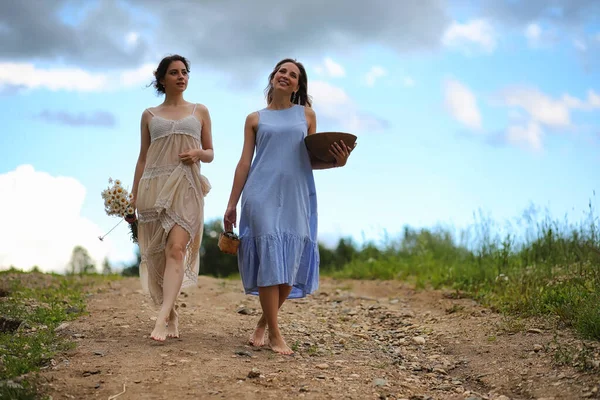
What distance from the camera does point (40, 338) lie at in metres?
6.33

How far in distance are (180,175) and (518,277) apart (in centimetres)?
483

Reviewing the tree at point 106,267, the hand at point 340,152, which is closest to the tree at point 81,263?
the tree at point 106,267

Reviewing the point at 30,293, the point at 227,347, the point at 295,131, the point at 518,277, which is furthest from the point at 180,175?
the point at 518,277

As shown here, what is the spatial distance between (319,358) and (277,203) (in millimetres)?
1333

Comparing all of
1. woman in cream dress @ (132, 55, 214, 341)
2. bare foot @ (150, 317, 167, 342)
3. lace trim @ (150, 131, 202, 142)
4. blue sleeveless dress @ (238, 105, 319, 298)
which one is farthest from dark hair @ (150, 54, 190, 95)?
bare foot @ (150, 317, 167, 342)

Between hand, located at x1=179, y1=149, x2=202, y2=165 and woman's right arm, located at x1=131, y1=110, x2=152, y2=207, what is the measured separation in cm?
44

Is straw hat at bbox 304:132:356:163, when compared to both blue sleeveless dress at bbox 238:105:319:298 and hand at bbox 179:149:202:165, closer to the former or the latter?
blue sleeveless dress at bbox 238:105:319:298

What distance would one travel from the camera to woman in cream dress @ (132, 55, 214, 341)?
6156 millimetres

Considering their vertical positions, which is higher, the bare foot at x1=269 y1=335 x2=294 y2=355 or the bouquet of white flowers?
the bouquet of white flowers

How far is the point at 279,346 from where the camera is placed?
19.6 ft

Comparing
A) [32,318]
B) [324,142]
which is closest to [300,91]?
[324,142]

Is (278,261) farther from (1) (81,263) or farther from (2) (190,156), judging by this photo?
(1) (81,263)

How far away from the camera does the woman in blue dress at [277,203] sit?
19.2ft

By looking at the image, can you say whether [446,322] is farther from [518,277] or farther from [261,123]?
[261,123]
